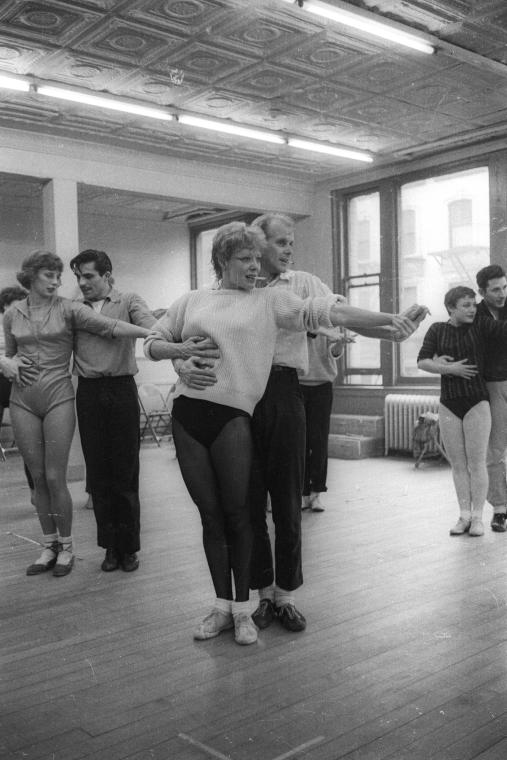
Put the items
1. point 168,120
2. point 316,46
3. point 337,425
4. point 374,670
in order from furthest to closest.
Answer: point 337,425 < point 168,120 < point 316,46 < point 374,670

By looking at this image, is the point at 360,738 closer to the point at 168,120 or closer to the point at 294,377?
the point at 294,377

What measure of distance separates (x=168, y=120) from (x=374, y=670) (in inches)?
242

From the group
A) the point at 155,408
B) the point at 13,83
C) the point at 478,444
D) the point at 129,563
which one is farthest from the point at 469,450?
the point at 155,408

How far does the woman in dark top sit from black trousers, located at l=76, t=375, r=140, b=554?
1.80m

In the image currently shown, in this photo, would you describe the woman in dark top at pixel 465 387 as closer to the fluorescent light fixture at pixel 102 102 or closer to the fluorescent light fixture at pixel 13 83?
the fluorescent light fixture at pixel 102 102

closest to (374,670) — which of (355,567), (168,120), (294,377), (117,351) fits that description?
(294,377)

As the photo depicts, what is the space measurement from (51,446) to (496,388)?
8.66ft

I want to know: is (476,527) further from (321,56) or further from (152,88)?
(152,88)

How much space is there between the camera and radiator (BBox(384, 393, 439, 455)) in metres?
8.70

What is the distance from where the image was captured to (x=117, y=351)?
3.92 m

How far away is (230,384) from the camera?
2730mm

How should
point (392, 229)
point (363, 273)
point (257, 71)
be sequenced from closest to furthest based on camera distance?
point (257, 71) → point (392, 229) → point (363, 273)

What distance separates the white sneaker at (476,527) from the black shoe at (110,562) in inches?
81.6

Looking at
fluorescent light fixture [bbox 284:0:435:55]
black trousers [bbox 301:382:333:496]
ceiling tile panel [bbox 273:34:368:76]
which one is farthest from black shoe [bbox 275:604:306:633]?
ceiling tile panel [bbox 273:34:368:76]
